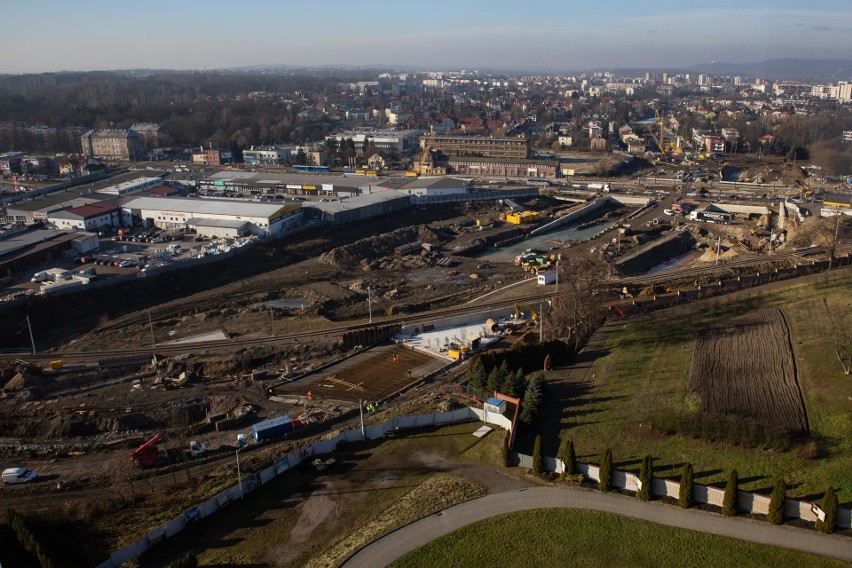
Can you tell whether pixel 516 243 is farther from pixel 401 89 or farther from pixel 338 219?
pixel 401 89

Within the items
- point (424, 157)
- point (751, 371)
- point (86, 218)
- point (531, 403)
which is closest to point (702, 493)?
point (531, 403)

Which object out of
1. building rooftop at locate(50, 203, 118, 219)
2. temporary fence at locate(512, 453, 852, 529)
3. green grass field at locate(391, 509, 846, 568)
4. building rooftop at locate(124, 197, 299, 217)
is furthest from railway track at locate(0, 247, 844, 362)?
building rooftop at locate(50, 203, 118, 219)

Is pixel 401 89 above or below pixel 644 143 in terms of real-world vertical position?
above

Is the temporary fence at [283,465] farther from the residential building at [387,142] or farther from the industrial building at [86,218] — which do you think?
the residential building at [387,142]

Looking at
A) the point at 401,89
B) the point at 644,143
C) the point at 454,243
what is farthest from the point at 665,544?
the point at 401,89

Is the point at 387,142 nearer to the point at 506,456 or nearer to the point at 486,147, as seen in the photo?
the point at 486,147
